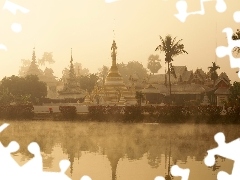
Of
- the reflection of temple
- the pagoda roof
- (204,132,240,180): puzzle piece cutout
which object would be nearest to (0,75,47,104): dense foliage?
the reflection of temple

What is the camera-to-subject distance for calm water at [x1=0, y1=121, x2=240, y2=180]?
14.6 m

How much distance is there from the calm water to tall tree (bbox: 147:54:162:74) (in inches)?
4293

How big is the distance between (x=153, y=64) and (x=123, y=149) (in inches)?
4715

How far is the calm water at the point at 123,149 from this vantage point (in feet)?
48.0

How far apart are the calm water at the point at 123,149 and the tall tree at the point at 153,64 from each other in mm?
109046

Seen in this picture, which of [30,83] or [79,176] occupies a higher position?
[30,83]

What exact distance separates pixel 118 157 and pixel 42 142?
6389mm

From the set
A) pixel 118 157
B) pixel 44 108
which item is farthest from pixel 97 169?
pixel 44 108

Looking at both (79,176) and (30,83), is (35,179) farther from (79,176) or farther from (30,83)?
(30,83)

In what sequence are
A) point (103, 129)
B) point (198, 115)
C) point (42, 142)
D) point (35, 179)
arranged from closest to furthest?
point (35, 179), point (42, 142), point (103, 129), point (198, 115)

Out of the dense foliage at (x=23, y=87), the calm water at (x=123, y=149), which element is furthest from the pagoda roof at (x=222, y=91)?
the calm water at (x=123, y=149)

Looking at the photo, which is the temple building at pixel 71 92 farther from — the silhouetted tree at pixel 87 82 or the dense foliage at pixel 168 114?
the dense foliage at pixel 168 114

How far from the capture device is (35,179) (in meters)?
12.0

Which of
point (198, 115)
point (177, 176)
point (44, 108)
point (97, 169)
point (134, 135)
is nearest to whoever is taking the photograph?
point (177, 176)
